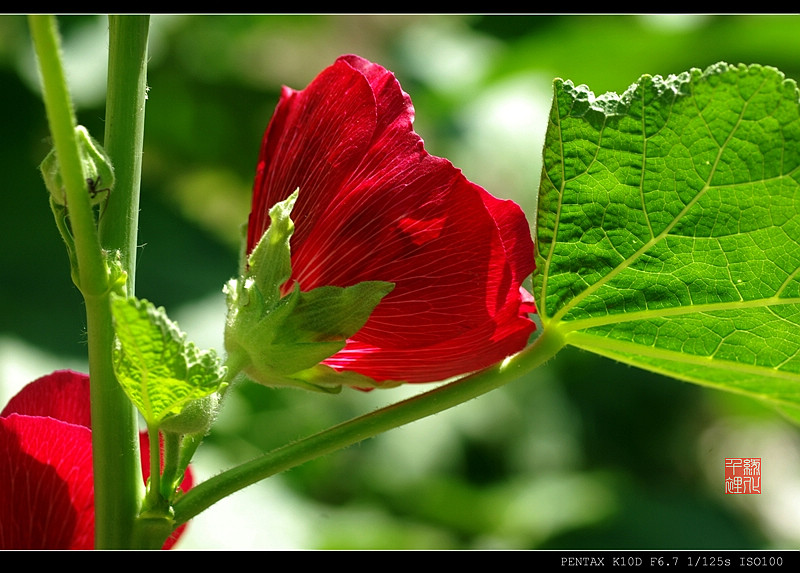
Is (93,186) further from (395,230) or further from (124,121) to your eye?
(395,230)

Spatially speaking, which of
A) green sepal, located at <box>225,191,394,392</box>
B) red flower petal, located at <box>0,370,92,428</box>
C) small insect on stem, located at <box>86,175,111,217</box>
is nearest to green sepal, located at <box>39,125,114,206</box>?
small insect on stem, located at <box>86,175,111,217</box>

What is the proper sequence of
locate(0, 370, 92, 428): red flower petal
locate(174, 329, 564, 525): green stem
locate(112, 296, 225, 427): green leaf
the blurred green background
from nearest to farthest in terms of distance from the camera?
locate(112, 296, 225, 427): green leaf < locate(174, 329, 564, 525): green stem < locate(0, 370, 92, 428): red flower petal < the blurred green background

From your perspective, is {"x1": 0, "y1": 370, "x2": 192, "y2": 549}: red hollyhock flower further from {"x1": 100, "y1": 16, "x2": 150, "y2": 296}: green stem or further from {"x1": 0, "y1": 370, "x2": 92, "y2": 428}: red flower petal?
{"x1": 100, "y1": 16, "x2": 150, "y2": 296}: green stem

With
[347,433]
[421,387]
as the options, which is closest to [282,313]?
[347,433]

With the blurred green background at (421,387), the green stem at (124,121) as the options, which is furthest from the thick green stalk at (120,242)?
the blurred green background at (421,387)

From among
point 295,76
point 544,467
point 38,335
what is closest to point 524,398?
point 544,467

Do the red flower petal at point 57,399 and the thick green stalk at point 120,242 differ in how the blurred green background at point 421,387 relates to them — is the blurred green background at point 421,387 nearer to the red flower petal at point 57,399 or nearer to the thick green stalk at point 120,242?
the red flower petal at point 57,399
